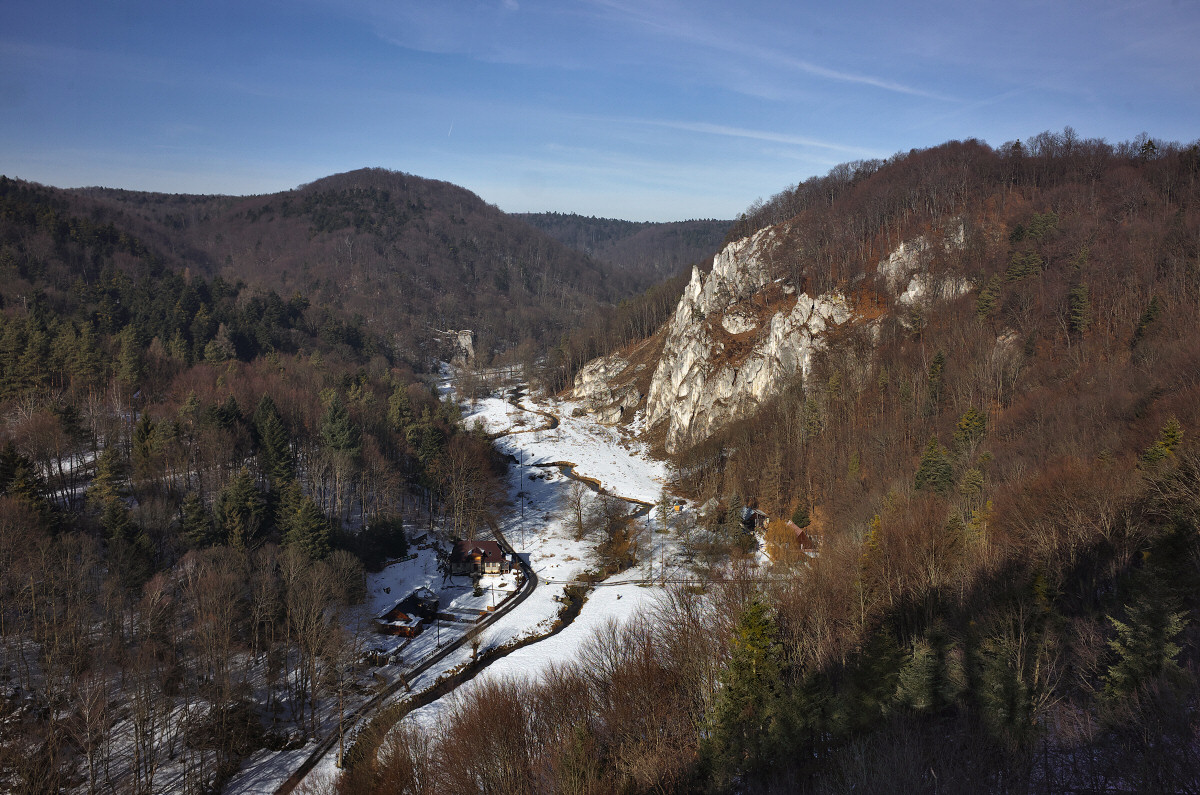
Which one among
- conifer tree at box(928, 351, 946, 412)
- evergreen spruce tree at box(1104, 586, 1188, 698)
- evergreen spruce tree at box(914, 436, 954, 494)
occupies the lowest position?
evergreen spruce tree at box(914, 436, 954, 494)

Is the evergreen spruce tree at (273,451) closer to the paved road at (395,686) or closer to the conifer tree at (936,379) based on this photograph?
the paved road at (395,686)

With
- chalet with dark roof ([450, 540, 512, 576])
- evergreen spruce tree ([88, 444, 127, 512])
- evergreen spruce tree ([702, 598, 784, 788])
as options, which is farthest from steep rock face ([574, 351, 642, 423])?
evergreen spruce tree ([702, 598, 784, 788])

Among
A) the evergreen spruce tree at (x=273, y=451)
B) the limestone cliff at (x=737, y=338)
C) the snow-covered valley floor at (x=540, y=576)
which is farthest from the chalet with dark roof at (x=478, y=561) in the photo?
the limestone cliff at (x=737, y=338)

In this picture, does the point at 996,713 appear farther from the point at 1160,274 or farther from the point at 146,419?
the point at 1160,274

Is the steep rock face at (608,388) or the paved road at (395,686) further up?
the steep rock face at (608,388)

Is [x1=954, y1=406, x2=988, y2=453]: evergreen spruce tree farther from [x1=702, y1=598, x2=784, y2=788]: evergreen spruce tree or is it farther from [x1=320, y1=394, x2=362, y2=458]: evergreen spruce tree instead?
[x1=320, y1=394, x2=362, y2=458]: evergreen spruce tree

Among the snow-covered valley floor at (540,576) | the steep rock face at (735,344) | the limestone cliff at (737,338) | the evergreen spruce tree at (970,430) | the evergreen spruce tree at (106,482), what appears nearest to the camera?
the snow-covered valley floor at (540,576)

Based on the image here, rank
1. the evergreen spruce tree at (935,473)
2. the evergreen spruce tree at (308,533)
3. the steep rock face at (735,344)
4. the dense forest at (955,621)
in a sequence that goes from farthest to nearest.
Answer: the steep rock face at (735,344) < the evergreen spruce tree at (935,473) < the evergreen spruce tree at (308,533) < the dense forest at (955,621)
